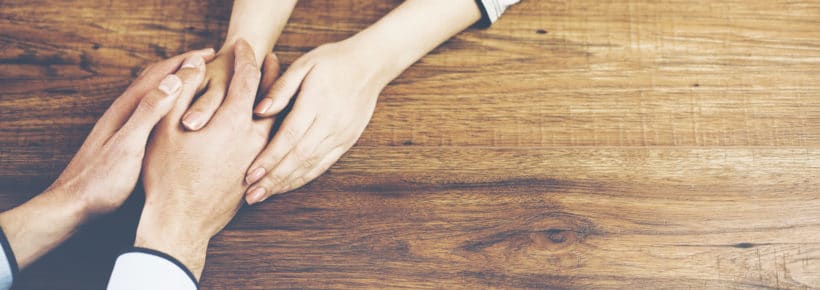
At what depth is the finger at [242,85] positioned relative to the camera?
846 millimetres

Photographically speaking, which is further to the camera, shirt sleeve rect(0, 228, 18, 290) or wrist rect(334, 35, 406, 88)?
wrist rect(334, 35, 406, 88)

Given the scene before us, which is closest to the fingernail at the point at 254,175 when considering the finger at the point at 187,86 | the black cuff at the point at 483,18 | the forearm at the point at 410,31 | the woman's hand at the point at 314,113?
the woman's hand at the point at 314,113

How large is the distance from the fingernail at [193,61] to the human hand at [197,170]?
1cm

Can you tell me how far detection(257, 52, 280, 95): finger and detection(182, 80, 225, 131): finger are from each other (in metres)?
0.06

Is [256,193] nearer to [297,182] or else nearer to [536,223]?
[297,182]

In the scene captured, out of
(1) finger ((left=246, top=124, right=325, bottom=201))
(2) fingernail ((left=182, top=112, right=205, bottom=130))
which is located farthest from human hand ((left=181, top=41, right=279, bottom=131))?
(1) finger ((left=246, top=124, right=325, bottom=201))

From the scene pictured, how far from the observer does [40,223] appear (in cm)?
79

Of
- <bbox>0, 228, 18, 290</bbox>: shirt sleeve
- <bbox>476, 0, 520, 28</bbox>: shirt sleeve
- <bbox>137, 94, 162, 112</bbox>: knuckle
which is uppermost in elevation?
<bbox>476, 0, 520, 28</bbox>: shirt sleeve

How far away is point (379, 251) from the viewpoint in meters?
0.87

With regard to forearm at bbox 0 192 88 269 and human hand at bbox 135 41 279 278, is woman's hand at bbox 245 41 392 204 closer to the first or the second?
human hand at bbox 135 41 279 278

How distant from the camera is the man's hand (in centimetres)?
80

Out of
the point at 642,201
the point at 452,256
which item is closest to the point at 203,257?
the point at 452,256

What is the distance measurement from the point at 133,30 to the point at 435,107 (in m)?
0.47

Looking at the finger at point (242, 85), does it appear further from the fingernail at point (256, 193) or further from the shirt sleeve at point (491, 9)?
the shirt sleeve at point (491, 9)
